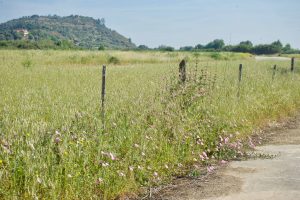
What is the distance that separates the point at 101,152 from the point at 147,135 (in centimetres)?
147

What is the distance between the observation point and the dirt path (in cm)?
530

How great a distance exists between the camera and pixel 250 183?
19.1 feet

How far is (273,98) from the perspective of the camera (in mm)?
12516

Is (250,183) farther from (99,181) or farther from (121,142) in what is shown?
(99,181)

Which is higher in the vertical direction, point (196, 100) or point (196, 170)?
point (196, 100)

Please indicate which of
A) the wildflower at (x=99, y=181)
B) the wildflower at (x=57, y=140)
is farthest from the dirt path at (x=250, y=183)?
the wildflower at (x=57, y=140)

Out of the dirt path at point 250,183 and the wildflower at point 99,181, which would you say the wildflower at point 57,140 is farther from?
→ the dirt path at point 250,183

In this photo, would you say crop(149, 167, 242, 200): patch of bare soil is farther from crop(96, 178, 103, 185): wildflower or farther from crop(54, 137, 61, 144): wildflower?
crop(54, 137, 61, 144): wildflower

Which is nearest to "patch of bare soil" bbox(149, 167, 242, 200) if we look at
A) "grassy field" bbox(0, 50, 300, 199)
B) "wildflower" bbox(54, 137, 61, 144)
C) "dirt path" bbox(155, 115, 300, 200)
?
"dirt path" bbox(155, 115, 300, 200)

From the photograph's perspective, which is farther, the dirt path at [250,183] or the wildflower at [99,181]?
the dirt path at [250,183]

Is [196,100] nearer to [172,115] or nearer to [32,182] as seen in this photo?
[172,115]

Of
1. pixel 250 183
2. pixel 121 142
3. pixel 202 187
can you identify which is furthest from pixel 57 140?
pixel 250 183

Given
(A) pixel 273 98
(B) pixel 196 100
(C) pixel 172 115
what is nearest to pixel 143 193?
(C) pixel 172 115

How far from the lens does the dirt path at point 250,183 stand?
530cm
